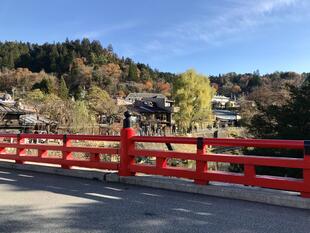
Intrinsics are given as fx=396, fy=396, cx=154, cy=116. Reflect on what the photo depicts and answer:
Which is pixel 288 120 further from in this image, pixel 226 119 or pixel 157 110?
pixel 226 119

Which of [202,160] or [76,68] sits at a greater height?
[76,68]

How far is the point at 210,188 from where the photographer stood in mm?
6605

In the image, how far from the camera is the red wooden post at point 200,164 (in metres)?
6.89

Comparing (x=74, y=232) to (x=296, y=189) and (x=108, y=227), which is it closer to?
(x=108, y=227)

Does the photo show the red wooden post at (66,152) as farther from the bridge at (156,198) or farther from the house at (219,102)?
the house at (219,102)

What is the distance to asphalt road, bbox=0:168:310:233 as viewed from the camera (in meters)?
4.59

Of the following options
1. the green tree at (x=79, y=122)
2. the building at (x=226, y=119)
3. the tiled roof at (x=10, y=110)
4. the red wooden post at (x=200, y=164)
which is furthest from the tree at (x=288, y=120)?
the building at (x=226, y=119)

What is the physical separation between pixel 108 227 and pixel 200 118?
66.8 m

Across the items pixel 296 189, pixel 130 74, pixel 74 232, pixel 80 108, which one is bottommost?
pixel 74 232

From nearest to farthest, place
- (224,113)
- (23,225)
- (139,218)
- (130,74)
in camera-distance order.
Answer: (23,225)
(139,218)
(224,113)
(130,74)

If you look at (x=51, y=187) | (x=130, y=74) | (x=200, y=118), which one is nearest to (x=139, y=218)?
(x=51, y=187)

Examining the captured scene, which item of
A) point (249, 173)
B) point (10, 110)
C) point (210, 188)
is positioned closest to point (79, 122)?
point (10, 110)

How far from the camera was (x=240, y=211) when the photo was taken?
5.39 m

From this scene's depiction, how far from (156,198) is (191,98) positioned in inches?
2528
